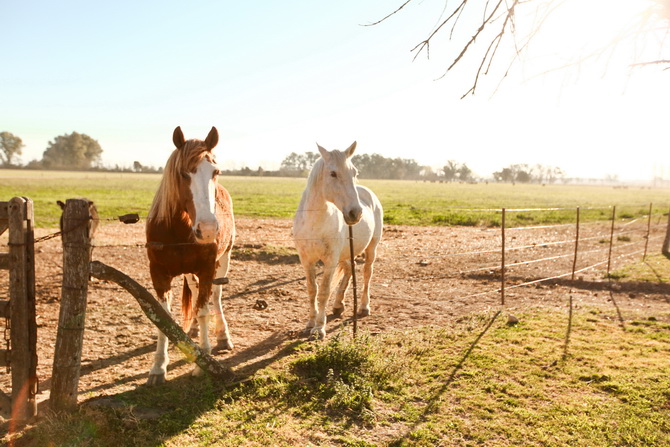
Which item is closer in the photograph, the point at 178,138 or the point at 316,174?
the point at 178,138

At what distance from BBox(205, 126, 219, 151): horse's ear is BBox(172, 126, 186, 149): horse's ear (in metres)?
0.20

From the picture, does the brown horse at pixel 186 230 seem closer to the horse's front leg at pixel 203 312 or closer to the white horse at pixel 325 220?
the horse's front leg at pixel 203 312

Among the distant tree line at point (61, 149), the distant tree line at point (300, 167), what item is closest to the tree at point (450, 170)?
the distant tree line at point (300, 167)

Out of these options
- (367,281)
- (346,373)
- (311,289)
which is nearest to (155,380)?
(346,373)

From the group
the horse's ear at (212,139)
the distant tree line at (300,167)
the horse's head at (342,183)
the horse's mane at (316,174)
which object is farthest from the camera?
the distant tree line at (300,167)

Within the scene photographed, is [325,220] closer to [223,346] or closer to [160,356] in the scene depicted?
[223,346]

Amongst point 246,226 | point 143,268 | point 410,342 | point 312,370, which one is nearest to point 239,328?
point 312,370

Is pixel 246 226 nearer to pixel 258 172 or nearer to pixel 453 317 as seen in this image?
pixel 453 317

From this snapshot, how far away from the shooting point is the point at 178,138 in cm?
370

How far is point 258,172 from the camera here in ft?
269

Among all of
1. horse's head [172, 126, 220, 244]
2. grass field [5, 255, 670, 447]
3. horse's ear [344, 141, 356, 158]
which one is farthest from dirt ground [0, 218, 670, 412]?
horse's ear [344, 141, 356, 158]

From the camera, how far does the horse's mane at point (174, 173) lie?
359 cm

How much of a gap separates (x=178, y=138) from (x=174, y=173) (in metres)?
0.31

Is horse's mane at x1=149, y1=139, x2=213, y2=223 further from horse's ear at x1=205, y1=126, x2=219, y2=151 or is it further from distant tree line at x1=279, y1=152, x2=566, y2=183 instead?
distant tree line at x1=279, y1=152, x2=566, y2=183
